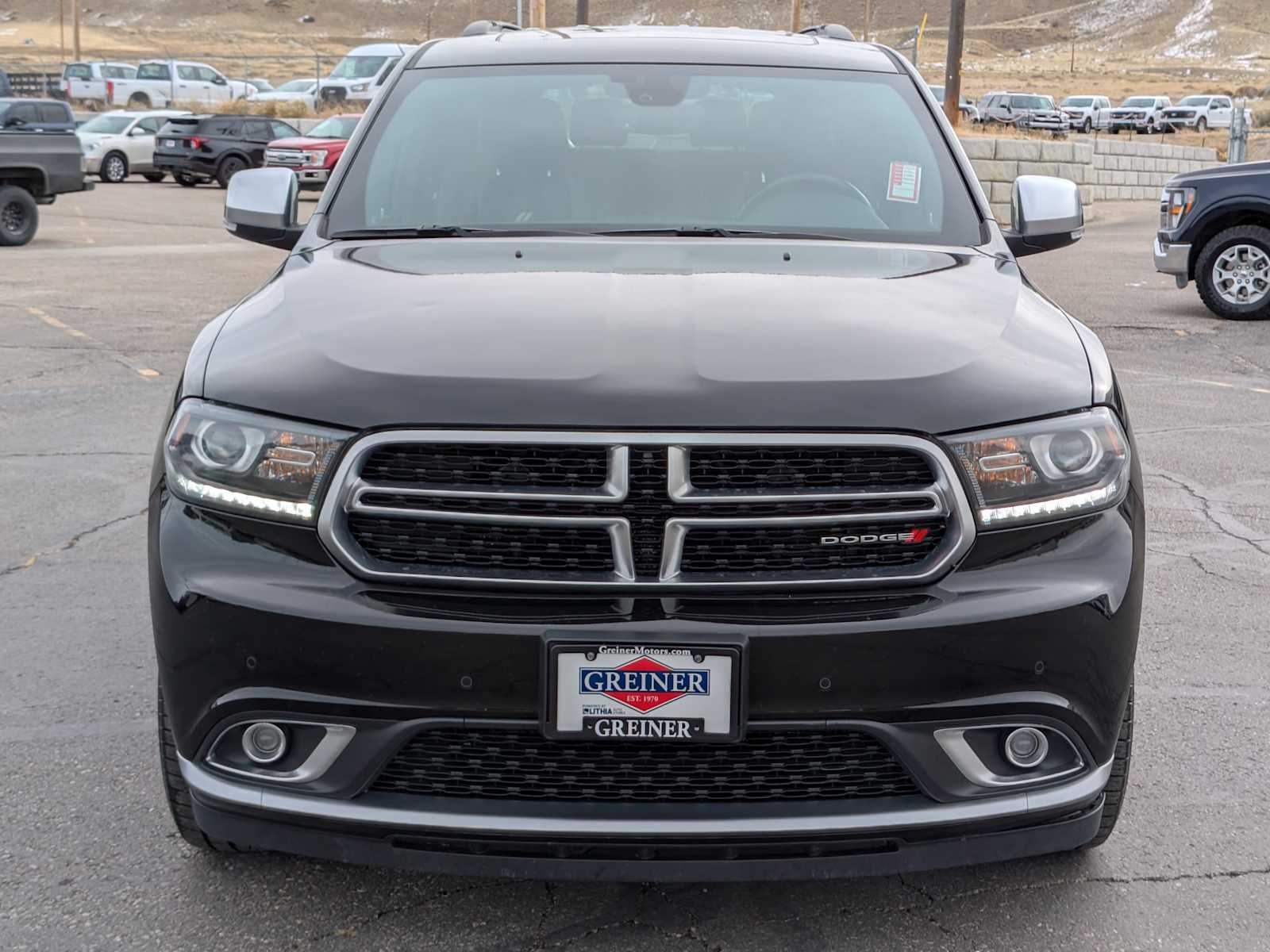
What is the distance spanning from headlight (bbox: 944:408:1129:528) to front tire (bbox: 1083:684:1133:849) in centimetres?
43

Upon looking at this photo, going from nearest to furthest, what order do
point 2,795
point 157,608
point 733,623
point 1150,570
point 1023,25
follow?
point 733,623 → point 157,608 → point 2,795 → point 1150,570 → point 1023,25

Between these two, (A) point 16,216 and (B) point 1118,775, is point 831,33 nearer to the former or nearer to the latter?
(B) point 1118,775

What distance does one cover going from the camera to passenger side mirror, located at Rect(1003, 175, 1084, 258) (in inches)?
162

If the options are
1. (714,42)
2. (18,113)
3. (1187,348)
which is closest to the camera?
(714,42)

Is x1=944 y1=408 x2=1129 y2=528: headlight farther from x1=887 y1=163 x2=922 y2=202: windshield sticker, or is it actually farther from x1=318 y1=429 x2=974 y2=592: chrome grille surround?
x1=887 y1=163 x2=922 y2=202: windshield sticker

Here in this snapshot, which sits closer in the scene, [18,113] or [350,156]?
[350,156]

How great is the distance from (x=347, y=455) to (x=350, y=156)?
5.66 feet

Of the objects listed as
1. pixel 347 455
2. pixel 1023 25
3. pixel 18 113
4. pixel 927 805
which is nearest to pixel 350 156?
pixel 347 455

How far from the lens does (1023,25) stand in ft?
480

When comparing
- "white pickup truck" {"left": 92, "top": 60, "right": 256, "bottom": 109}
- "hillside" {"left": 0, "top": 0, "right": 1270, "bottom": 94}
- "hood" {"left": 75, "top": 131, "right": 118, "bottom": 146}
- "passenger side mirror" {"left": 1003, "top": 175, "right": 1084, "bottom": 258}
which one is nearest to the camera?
"passenger side mirror" {"left": 1003, "top": 175, "right": 1084, "bottom": 258}

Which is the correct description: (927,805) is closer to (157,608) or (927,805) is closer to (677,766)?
(677,766)

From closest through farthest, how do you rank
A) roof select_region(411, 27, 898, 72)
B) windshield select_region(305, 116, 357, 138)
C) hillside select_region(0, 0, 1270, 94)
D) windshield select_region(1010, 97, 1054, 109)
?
roof select_region(411, 27, 898, 72) → windshield select_region(305, 116, 357, 138) → windshield select_region(1010, 97, 1054, 109) → hillside select_region(0, 0, 1270, 94)

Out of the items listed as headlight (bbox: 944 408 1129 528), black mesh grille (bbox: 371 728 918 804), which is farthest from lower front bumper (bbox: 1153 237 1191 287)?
black mesh grille (bbox: 371 728 918 804)

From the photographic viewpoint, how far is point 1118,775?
2.94 meters
